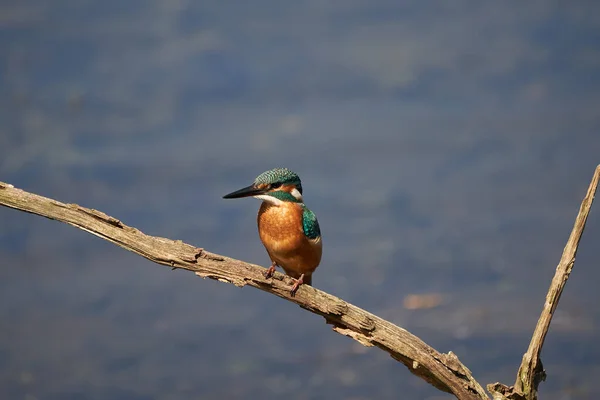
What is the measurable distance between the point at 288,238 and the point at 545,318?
988mm

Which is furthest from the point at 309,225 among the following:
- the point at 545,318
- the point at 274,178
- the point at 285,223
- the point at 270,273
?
the point at 545,318

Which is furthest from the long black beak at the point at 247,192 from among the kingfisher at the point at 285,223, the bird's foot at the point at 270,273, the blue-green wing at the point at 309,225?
the bird's foot at the point at 270,273

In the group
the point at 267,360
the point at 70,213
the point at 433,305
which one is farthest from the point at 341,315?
the point at 433,305

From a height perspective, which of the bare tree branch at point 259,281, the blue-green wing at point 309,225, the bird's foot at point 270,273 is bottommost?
the bare tree branch at point 259,281

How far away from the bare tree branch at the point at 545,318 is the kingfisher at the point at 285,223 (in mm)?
848

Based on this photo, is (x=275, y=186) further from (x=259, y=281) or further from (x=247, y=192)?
(x=259, y=281)

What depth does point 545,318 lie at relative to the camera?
11.9ft

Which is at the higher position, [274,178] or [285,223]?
[274,178]

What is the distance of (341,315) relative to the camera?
3.60m

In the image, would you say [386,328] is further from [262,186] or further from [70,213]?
[70,213]

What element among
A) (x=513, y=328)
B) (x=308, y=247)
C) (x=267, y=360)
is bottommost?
(x=308, y=247)

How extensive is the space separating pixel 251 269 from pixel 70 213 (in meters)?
0.63

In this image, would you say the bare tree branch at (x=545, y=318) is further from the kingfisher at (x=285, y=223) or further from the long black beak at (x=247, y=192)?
the long black beak at (x=247, y=192)

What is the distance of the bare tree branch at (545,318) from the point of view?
3.53 meters
